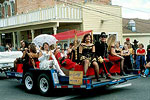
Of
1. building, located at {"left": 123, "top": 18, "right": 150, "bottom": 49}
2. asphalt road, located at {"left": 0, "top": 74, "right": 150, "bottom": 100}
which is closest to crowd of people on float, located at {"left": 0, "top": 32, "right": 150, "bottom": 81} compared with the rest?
asphalt road, located at {"left": 0, "top": 74, "right": 150, "bottom": 100}

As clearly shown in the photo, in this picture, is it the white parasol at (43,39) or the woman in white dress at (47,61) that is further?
the white parasol at (43,39)

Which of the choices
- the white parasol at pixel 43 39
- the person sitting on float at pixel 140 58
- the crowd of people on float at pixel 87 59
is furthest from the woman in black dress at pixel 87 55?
the person sitting on float at pixel 140 58

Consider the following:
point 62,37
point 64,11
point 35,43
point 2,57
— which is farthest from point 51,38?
point 64,11

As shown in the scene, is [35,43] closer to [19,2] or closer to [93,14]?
[93,14]

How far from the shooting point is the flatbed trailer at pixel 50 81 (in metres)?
7.59

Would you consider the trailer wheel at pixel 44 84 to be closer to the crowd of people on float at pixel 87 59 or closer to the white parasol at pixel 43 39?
the crowd of people on float at pixel 87 59

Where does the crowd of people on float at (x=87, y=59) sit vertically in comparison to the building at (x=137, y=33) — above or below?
below

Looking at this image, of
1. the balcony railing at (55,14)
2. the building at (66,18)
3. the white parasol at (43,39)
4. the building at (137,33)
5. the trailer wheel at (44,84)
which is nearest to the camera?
the trailer wheel at (44,84)

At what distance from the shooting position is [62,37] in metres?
11.2

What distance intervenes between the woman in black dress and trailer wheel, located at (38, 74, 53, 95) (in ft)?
4.21

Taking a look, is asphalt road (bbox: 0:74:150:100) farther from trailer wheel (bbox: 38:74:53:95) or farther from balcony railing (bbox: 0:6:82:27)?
→ balcony railing (bbox: 0:6:82:27)

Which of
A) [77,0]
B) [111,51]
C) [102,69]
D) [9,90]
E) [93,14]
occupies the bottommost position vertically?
[9,90]

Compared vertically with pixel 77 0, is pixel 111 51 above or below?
below

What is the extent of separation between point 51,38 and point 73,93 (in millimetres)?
2298
